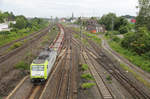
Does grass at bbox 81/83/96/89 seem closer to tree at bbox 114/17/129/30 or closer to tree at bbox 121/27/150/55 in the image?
tree at bbox 121/27/150/55

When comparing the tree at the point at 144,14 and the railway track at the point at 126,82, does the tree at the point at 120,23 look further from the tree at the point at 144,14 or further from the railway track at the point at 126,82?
the railway track at the point at 126,82

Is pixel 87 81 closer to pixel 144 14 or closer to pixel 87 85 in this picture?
pixel 87 85

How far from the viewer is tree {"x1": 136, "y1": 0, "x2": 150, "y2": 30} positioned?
3938 cm

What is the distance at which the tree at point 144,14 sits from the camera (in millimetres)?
39375

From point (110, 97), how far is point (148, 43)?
2026 centimetres

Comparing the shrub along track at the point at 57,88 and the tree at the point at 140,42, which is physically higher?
the tree at the point at 140,42

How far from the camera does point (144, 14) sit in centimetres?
4078

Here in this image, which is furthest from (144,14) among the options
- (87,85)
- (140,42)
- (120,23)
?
(87,85)

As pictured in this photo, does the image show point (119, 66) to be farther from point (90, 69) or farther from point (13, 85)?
point (13, 85)

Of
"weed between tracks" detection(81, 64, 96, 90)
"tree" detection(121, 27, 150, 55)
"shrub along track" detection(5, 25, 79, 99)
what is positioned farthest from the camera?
"tree" detection(121, 27, 150, 55)

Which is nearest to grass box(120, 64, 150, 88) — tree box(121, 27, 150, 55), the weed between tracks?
the weed between tracks

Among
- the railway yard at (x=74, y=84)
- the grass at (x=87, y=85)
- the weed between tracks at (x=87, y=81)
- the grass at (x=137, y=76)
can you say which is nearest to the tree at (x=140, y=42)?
the grass at (x=137, y=76)

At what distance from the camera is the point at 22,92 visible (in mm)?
15469

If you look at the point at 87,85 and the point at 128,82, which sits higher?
the point at 87,85
